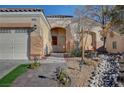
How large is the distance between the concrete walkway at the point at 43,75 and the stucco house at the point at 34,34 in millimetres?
555

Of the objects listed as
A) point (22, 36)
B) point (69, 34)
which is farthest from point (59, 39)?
point (22, 36)

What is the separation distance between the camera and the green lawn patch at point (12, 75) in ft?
28.6

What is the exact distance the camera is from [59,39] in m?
11.6

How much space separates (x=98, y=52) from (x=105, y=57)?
0.38m

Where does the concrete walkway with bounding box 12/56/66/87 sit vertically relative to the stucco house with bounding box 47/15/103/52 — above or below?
below

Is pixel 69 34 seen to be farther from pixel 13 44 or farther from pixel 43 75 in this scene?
pixel 43 75

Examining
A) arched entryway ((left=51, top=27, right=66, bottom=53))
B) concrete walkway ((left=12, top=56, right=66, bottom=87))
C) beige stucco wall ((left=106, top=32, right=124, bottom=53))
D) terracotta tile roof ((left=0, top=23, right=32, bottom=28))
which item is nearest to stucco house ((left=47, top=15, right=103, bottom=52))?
arched entryway ((left=51, top=27, right=66, bottom=53))

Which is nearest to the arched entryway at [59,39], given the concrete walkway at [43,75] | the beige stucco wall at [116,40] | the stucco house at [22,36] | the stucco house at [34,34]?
the stucco house at [34,34]

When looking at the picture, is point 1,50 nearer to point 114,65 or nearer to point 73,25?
point 73,25

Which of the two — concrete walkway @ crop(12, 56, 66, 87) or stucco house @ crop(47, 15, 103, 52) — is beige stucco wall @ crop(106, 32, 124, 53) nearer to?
stucco house @ crop(47, 15, 103, 52)

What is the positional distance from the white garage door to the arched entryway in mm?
1390

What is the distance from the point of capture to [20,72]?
992cm

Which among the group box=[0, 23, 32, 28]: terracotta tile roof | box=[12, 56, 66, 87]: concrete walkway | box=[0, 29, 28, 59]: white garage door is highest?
box=[0, 23, 32, 28]: terracotta tile roof

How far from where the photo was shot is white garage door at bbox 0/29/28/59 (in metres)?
11.7
